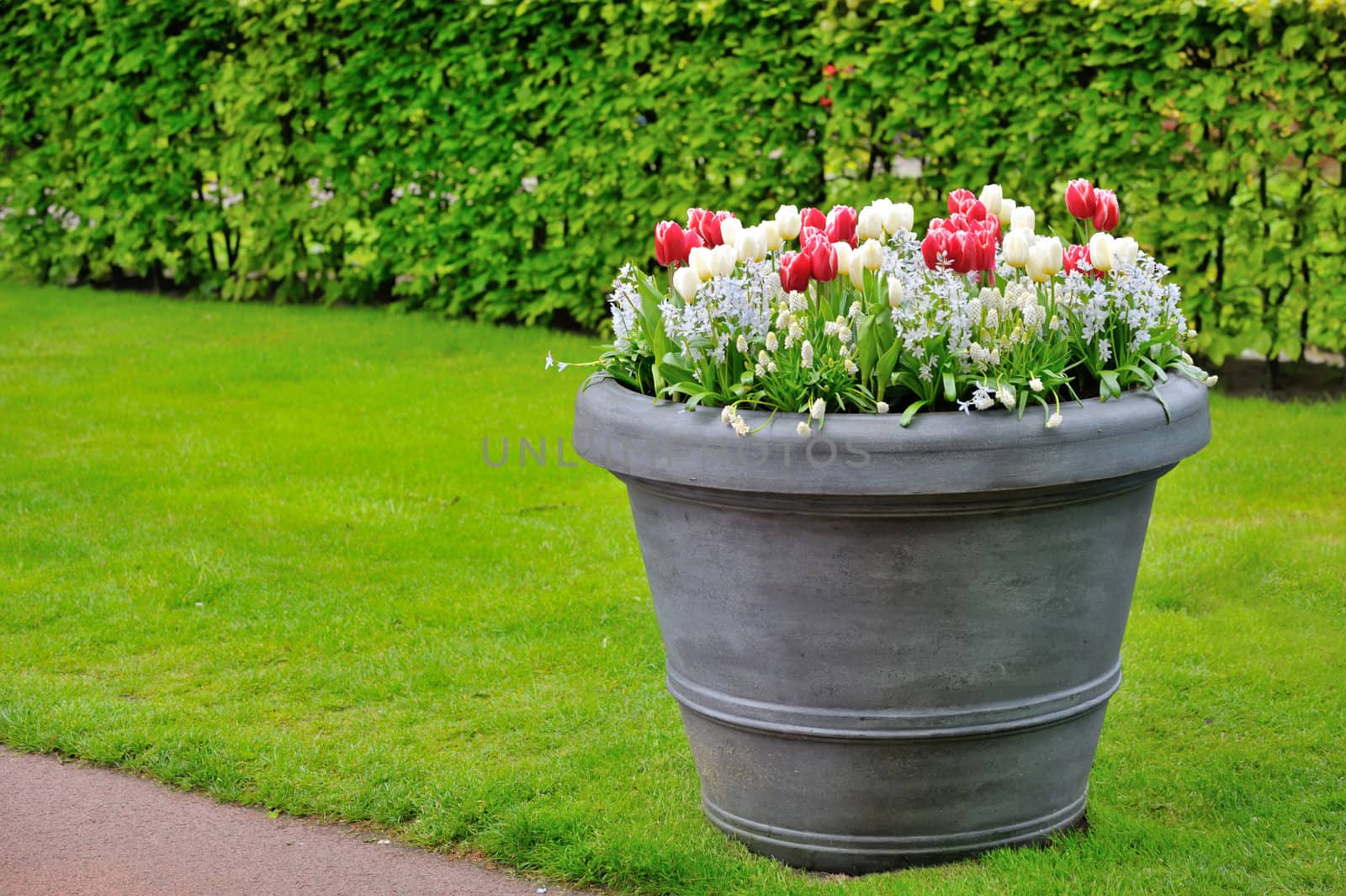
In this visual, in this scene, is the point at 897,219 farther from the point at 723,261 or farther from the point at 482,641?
the point at 482,641

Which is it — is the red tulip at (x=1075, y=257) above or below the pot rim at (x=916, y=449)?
above

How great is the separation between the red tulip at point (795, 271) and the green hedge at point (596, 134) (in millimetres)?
4593

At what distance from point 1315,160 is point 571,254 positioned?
4125mm

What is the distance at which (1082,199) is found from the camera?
3141mm

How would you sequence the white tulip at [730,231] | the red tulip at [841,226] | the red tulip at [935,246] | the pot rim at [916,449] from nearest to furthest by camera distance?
the pot rim at [916,449] → the red tulip at [935,246] → the white tulip at [730,231] → the red tulip at [841,226]

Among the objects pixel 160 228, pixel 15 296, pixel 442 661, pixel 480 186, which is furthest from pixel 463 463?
pixel 15 296

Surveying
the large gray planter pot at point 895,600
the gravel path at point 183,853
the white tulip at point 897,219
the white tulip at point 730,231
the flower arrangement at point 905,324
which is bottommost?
the gravel path at point 183,853

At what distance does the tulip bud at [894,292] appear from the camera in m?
2.87

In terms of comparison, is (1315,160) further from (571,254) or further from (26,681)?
(26,681)

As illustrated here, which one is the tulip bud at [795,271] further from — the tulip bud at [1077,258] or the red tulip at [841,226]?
the tulip bud at [1077,258]

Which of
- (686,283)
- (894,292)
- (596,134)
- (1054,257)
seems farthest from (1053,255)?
(596,134)

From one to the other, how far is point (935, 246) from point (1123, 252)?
0.38 meters

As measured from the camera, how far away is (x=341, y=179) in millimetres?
9789

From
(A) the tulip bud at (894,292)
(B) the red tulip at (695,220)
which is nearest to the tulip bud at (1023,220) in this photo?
(A) the tulip bud at (894,292)
